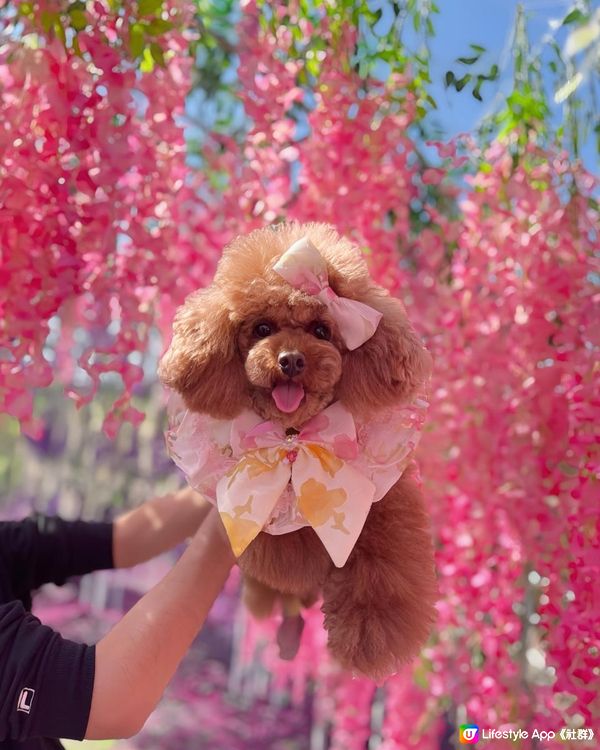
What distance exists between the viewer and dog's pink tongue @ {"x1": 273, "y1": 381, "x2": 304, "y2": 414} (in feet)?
2.04

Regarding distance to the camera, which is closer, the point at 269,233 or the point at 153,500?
the point at 269,233

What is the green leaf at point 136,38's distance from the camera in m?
0.98

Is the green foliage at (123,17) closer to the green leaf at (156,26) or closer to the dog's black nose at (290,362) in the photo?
the green leaf at (156,26)

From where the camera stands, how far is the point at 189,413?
714mm

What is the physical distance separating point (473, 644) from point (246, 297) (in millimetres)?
1028

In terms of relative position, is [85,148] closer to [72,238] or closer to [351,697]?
[72,238]

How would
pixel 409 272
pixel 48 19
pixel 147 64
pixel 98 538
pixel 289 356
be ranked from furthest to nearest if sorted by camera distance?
pixel 409 272, pixel 147 64, pixel 98 538, pixel 48 19, pixel 289 356

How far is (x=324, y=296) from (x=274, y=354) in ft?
0.29

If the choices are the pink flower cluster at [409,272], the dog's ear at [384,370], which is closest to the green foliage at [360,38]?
the pink flower cluster at [409,272]

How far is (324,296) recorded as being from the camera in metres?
0.66

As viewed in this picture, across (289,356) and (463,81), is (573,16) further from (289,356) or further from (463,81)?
(289,356)

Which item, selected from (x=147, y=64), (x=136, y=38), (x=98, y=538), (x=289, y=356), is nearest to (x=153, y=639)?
(x=289, y=356)

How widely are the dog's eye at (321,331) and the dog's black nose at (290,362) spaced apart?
0.19 ft

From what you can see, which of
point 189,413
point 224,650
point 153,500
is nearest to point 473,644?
point 153,500
